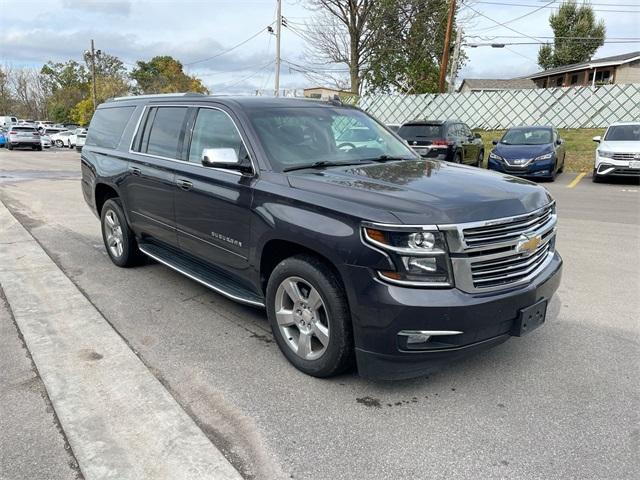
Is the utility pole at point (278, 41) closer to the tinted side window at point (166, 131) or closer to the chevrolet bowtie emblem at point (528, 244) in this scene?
the tinted side window at point (166, 131)

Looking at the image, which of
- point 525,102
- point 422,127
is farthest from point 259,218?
point 525,102

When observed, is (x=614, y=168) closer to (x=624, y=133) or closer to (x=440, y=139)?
(x=624, y=133)

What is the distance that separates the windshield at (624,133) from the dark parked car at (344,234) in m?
12.1

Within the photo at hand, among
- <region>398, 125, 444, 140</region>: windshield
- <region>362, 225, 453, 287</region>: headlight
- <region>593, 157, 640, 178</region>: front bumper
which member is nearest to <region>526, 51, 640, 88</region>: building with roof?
<region>593, 157, 640, 178</region>: front bumper

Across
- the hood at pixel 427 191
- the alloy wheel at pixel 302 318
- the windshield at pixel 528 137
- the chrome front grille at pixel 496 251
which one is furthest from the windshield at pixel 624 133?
the alloy wheel at pixel 302 318

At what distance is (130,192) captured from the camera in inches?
210

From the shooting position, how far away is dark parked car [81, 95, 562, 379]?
2805 millimetres

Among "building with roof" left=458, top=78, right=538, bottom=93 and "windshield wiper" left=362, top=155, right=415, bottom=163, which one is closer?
"windshield wiper" left=362, top=155, right=415, bottom=163

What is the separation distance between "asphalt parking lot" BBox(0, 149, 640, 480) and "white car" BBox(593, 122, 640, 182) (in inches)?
381

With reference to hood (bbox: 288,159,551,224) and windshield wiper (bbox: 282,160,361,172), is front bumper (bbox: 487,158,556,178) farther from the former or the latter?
windshield wiper (bbox: 282,160,361,172)

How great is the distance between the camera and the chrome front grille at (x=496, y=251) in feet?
9.23

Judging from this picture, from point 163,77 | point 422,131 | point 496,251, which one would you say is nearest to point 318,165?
point 496,251

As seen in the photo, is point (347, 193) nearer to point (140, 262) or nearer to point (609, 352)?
point (609, 352)

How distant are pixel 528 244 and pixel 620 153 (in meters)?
12.3
